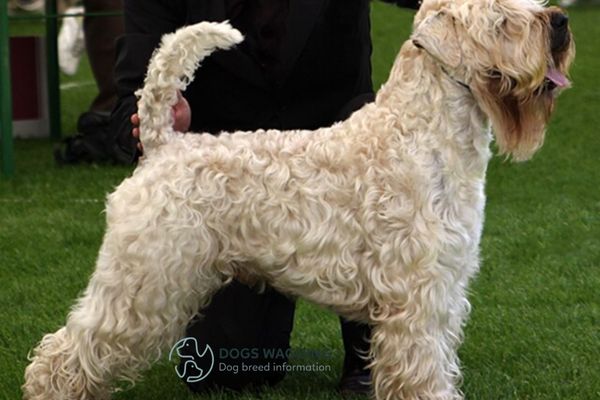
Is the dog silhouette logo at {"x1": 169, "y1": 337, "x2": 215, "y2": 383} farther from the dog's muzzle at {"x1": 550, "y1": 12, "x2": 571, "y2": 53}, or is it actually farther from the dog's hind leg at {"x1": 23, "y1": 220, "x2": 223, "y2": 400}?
the dog's muzzle at {"x1": 550, "y1": 12, "x2": 571, "y2": 53}

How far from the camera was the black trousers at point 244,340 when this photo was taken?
4723 mm

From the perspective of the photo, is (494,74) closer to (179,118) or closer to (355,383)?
(179,118)

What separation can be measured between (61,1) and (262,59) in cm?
780

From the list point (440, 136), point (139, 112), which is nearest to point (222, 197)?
point (139, 112)

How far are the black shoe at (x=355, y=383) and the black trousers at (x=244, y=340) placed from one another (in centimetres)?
3

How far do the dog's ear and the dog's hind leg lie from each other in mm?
865

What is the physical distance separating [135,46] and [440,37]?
1.33 m

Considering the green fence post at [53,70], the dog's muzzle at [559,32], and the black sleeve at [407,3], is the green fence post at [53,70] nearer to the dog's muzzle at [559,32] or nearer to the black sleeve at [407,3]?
the black sleeve at [407,3]

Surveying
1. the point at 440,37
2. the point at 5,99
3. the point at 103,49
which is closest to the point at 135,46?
the point at 440,37

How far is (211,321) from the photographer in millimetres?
4824

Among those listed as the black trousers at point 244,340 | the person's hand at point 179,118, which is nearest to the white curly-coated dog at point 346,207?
the person's hand at point 179,118

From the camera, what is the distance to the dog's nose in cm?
362

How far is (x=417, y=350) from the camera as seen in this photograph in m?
3.80

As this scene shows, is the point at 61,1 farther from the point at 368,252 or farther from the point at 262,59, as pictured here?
the point at 368,252
